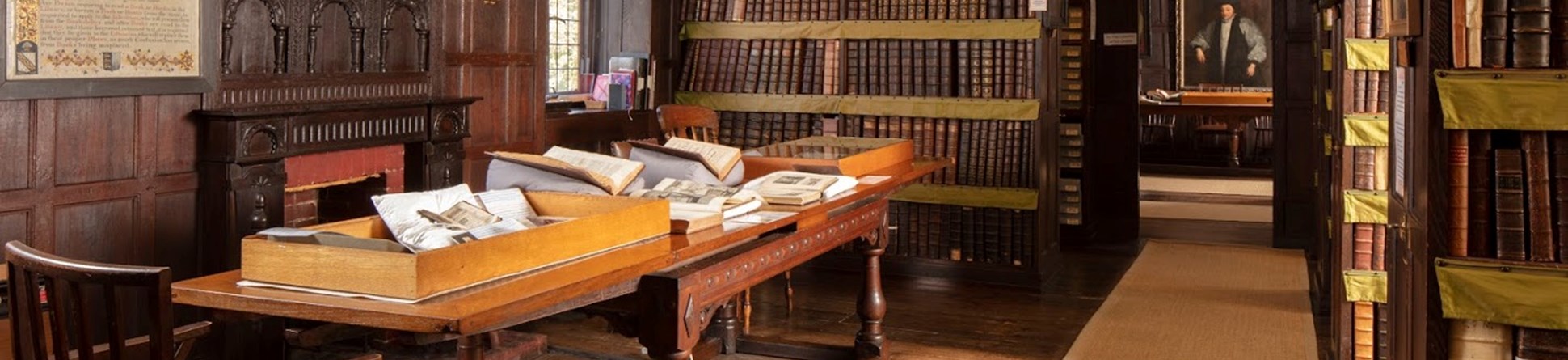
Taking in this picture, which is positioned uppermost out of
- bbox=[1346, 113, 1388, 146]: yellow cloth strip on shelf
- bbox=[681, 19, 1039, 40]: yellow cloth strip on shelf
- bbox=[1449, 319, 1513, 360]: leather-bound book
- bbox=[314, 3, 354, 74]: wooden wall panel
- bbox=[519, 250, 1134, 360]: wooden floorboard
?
bbox=[681, 19, 1039, 40]: yellow cloth strip on shelf

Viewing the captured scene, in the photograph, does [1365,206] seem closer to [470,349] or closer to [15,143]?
[470,349]

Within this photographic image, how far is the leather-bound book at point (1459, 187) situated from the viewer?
2.54m

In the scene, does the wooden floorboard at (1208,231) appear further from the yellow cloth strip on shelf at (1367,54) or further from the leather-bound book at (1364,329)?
the yellow cloth strip on shelf at (1367,54)

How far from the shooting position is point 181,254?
4.83 m

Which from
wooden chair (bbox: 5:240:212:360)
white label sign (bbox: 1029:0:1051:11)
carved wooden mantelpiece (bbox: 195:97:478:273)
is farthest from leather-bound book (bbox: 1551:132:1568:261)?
white label sign (bbox: 1029:0:1051:11)

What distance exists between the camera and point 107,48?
14.6 feet

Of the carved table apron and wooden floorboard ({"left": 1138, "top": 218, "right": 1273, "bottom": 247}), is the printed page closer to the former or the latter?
the carved table apron

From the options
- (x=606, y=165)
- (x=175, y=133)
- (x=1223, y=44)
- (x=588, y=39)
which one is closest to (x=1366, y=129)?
(x=606, y=165)

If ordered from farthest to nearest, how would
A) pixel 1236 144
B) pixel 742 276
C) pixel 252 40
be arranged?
pixel 1236 144, pixel 252 40, pixel 742 276

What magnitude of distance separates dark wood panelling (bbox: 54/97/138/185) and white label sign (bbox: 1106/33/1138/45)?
5.88 meters

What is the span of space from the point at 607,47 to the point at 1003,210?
2208 mm

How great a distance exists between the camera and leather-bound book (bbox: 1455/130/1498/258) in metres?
2.55

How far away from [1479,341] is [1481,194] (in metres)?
0.28

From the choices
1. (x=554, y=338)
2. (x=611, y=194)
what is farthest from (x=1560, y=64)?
(x=554, y=338)
